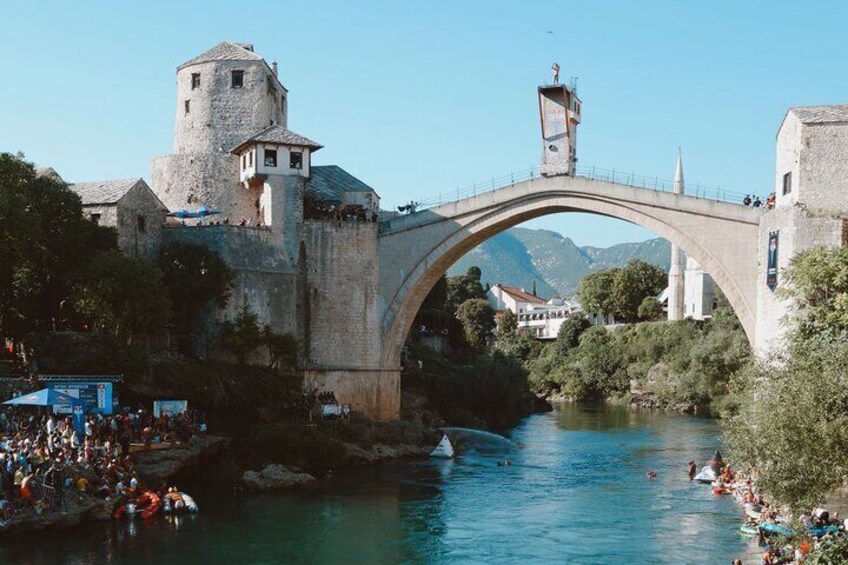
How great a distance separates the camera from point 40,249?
1489 inches

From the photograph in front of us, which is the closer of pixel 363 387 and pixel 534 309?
pixel 363 387

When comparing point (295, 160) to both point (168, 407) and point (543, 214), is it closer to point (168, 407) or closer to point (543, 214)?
point (543, 214)

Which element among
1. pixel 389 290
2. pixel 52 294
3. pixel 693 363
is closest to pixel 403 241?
pixel 389 290

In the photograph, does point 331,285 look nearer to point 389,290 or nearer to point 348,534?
point 389,290

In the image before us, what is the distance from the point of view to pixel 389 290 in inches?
1833

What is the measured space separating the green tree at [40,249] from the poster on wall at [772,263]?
24.5 meters

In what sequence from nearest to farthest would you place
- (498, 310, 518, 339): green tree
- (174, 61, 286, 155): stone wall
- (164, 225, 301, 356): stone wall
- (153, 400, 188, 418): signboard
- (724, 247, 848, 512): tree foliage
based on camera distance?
(724, 247, 848, 512): tree foliage
(153, 400, 188, 418): signboard
(164, 225, 301, 356): stone wall
(174, 61, 286, 155): stone wall
(498, 310, 518, 339): green tree

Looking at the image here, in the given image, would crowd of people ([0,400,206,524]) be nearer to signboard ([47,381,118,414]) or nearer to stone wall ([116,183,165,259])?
signboard ([47,381,118,414])

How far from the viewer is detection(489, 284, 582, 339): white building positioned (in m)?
122

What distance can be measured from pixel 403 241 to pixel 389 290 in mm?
2275

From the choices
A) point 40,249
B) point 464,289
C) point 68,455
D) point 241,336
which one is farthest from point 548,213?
point 464,289

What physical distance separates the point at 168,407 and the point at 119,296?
4314 millimetres

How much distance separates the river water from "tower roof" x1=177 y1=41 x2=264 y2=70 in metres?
21.3

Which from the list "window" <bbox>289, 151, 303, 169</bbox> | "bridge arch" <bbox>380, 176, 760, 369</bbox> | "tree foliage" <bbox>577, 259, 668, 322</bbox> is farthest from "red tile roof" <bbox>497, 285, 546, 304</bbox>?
"window" <bbox>289, 151, 303, 169</bbox>
